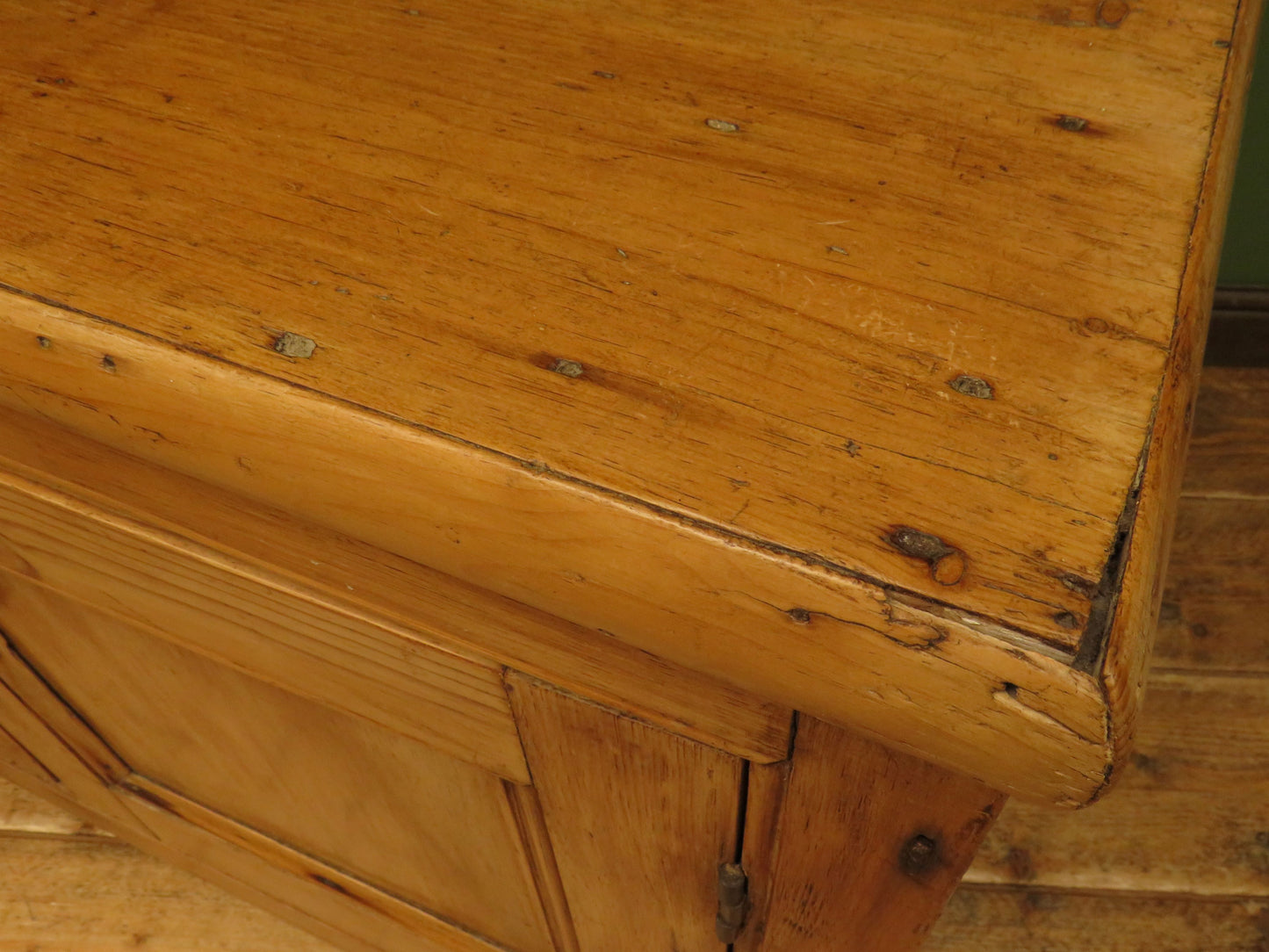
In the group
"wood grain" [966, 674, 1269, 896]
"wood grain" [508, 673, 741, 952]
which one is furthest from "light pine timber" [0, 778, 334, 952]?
"wood grain" [966, 674, 1269, 896]

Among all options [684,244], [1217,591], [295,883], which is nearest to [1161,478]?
[684,244]

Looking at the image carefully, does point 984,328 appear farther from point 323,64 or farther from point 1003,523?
point 323,64

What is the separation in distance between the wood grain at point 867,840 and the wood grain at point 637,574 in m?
0.06

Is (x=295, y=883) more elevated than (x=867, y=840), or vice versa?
(x=867, y=840)

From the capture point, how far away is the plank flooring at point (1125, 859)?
0.94 metres

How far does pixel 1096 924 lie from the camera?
3.08ft

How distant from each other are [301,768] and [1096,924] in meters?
0.72

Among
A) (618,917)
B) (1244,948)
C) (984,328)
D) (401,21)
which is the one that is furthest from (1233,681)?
(401,21)

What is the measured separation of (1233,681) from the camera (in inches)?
41.9

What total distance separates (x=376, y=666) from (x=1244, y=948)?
0.85 meters

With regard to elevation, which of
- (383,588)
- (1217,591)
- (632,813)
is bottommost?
(1217,591)

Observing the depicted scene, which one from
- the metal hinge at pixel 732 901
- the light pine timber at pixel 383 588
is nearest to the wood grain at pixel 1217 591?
the metal hinge at pixel 732 901

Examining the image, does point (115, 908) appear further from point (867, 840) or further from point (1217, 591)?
point (1217, 591)

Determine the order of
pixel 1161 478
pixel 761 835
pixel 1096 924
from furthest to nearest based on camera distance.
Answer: pixel 1096 924
pixel 761 835
pixel 1161 478
